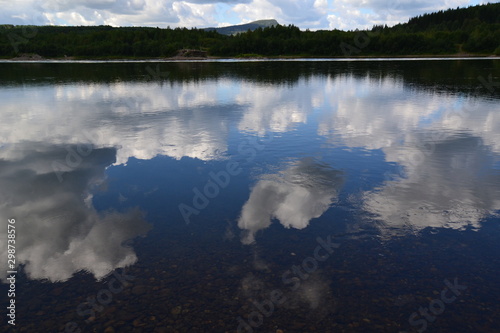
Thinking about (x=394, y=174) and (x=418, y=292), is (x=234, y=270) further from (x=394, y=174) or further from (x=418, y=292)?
(x=394, y=174)

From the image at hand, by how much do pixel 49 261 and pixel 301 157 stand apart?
12933mm

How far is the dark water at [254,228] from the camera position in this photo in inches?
336

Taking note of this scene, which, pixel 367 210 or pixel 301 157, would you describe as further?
pixel 301 157

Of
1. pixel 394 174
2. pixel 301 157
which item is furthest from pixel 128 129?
pixel 394 174

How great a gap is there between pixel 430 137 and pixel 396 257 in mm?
15416

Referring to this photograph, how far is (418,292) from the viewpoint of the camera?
29.8ft

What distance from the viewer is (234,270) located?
10.0 meters

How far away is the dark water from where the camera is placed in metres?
8.53

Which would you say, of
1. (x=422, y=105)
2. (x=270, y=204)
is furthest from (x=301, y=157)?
(x=422, y=105)

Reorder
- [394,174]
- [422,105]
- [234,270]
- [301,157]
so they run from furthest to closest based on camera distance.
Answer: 1. [422,105]
2. [301,157]
3. [394,174]
4. [234,270]

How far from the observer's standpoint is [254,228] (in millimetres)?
12320

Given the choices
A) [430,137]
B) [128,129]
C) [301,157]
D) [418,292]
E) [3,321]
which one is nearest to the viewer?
[3,321]

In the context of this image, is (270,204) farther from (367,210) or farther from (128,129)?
(128,129)

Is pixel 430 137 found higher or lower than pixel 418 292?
higher
